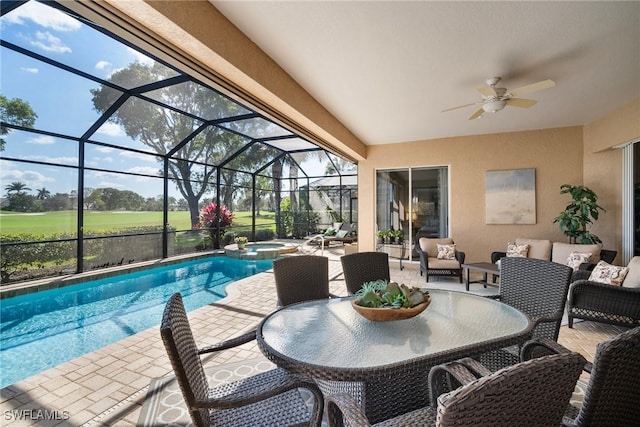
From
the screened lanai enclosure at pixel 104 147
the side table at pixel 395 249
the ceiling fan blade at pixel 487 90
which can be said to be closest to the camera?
the ceiling fan blade at pixel 487 90

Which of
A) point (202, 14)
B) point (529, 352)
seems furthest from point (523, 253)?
point (202, 14)

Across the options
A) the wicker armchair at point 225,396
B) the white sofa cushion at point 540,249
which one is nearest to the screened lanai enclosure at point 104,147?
the wicker armchair at point 225,396

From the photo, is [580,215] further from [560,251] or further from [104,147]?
[104,147]

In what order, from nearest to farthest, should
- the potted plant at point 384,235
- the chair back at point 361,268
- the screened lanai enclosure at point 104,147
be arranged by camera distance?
the chair back at point 361,268, the screened lanai enclosure at point 104,147, the potted plant at point 384,235

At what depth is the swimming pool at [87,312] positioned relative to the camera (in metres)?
3.11

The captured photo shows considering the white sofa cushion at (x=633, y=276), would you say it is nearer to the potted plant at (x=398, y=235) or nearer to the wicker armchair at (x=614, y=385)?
the wicker armchair at (x=614, y=385)

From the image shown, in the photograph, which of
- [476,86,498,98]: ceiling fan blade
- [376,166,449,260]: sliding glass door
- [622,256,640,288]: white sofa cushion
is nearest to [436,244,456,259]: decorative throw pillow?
[376,166,449,260]: sliding glass door

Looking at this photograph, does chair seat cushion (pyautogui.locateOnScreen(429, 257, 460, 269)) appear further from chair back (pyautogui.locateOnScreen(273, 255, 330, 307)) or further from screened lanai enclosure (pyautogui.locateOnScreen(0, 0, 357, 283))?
chair back (pyautogui.locateOnScreen(273, 255, 330, 307))

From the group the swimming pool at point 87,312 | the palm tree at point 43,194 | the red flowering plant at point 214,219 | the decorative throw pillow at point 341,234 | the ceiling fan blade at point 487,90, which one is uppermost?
the ceiling fan blade at point 487,90

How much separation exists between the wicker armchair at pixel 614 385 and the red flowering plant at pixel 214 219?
9450 mm

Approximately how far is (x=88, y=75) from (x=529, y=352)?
6472mm

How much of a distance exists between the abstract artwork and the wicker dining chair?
14.1ft

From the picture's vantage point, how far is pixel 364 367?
117 cm

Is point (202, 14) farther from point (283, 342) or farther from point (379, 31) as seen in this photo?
point (283, 342)
